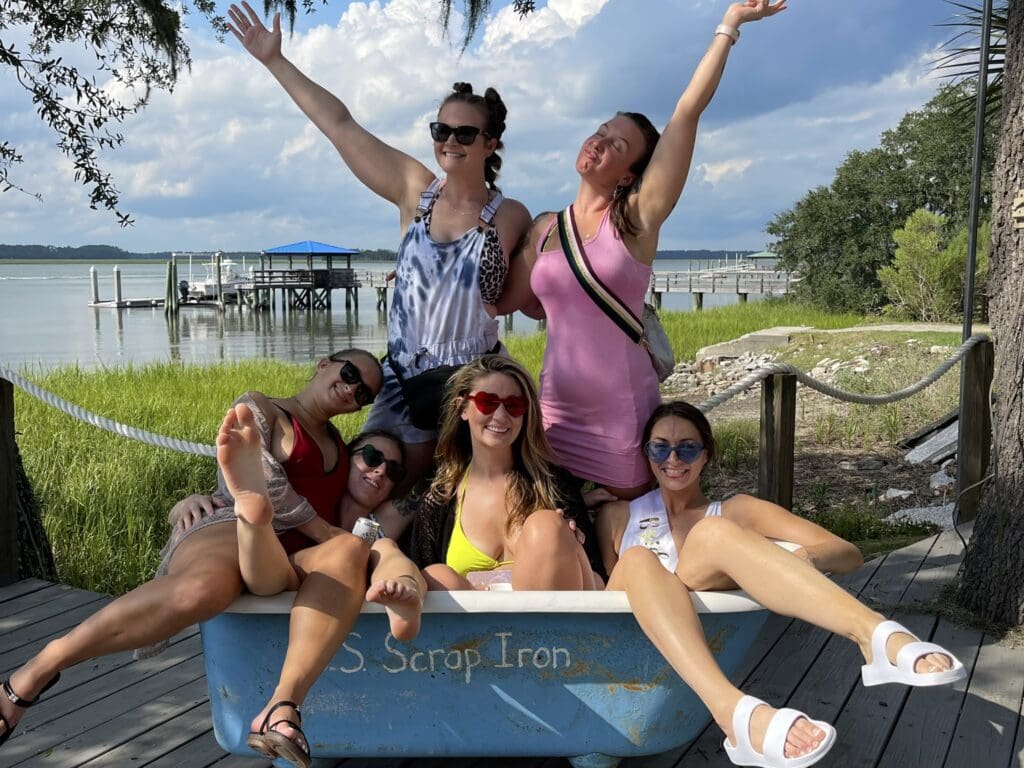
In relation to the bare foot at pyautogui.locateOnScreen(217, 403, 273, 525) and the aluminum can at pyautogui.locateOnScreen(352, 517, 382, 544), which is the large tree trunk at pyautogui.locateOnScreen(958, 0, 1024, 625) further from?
the bare foot at pyautogui.locateOnScreen(217, 403, 273, 525)

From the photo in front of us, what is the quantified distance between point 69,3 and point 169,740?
16.6 ft

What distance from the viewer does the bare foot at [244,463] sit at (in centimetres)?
212

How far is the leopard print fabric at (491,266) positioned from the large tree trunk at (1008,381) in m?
1.91

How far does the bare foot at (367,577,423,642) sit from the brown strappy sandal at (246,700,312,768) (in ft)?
0.92

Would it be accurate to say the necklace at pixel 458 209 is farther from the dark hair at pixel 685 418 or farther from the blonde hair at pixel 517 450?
the dark hair at pixel 685 418

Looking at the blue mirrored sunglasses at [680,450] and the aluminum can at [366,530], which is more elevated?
the blue mirrored sunglasses at [680,450]

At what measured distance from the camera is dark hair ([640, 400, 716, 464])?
2828mm

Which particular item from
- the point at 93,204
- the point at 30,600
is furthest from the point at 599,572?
the point at 93,204

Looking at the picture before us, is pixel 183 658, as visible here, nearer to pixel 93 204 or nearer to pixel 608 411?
pixel 608 411

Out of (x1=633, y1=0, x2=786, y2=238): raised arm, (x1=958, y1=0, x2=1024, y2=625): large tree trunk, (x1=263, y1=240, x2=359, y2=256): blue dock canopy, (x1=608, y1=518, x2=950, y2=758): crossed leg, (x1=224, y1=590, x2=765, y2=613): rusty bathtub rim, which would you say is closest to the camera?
(x1=608, y1=518, x2=950, y2=758): crossed leg

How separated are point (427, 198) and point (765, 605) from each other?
1.59 meters

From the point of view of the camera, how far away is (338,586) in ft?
7.29

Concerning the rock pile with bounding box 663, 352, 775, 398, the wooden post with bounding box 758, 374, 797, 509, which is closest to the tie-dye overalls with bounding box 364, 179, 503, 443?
the wooden post with bounding box 758, 374, 797, 509

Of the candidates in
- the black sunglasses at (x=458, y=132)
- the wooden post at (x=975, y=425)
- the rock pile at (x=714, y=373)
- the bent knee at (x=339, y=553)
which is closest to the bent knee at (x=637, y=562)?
the bent knee at (x=339, y=553)
